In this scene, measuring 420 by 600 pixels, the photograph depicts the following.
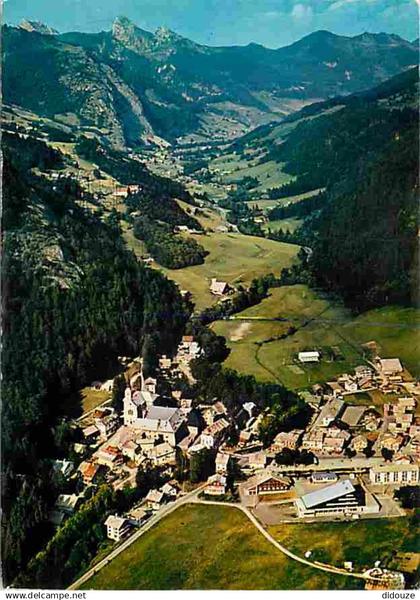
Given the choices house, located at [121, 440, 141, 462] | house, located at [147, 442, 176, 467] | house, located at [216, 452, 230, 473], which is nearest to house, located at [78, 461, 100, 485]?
house, located at [121, 440, 141, 462]

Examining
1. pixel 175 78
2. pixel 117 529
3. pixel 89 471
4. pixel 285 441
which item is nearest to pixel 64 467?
pixel 89 471

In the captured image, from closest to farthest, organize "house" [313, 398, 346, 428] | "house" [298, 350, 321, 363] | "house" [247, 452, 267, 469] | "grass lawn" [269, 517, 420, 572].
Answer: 1. "grass lawn" [269, 517, 420, 572]
2. "house" [247, 452, 267, 469]
3. "house" [313, 398, 346, 428]
4. "house" [298, 350, 321, 363]

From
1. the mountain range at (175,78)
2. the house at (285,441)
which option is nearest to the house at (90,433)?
the house at (285,441)

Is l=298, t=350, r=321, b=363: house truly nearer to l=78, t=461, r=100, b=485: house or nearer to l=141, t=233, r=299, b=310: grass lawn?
l=141, t=233, r=299, b=310: grass lawn

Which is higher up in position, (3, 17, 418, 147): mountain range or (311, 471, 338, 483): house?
(3, 17, 418, 147): mountain range

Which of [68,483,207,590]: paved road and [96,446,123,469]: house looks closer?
[68,483,207,590]: paved road

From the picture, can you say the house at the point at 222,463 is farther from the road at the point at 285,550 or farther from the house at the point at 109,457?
the house at the point at 109,457
